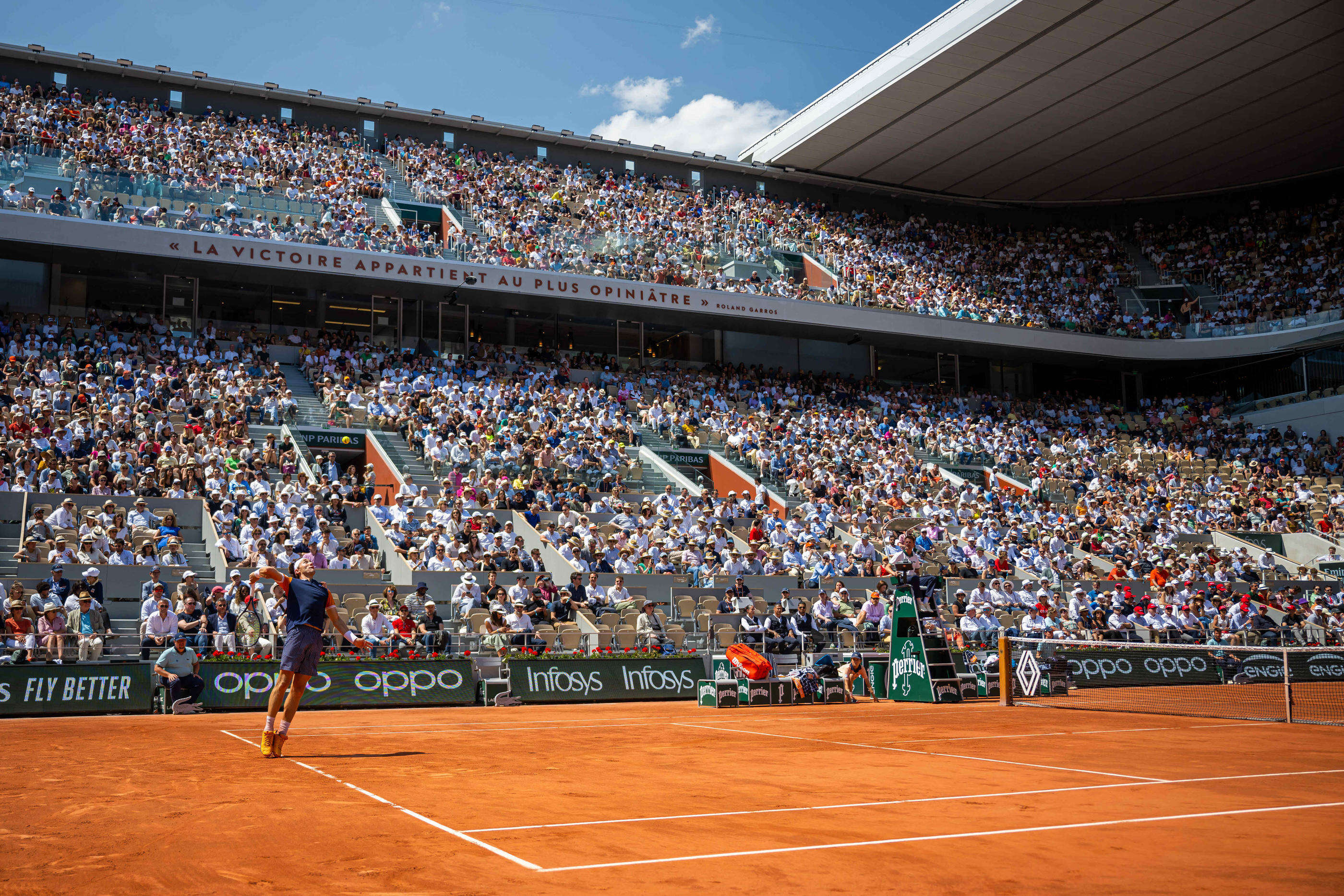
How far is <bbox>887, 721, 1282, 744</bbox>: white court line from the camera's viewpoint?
11836 millimetres

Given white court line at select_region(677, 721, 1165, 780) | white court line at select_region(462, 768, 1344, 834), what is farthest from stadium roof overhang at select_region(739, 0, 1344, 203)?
white court line at select_region(462, 768, 1344, 834)

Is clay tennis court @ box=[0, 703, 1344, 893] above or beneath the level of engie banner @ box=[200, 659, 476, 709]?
above

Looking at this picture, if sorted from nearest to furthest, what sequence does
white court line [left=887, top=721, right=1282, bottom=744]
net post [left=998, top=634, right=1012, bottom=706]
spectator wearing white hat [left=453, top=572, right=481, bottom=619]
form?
1. white court line [left=887, top=721, right=1282, bottom=744]
2. net post [left=998, top=634, right=1012, bottom=706]
3. spectator wearing white hat [left=453, top=572, right=481, bottom=619]

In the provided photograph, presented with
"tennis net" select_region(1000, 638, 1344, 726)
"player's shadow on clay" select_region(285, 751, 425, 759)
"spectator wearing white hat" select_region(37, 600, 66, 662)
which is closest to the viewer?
"player's shadow on clay" select_region(285, 751, 425, 759)

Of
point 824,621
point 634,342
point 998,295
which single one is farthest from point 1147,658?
point 998,295

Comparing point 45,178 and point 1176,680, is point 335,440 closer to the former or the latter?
point 45,178

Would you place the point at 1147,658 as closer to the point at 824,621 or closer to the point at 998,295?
Answer: the point at 824,621

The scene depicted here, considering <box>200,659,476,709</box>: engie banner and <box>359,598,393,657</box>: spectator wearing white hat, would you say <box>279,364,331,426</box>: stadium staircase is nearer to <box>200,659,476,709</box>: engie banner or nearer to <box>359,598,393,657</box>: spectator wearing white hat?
<box>359,598,393,657</box>: spectator wearing white hat

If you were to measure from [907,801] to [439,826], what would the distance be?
10.8ft

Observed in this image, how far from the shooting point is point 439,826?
6324 millimetres

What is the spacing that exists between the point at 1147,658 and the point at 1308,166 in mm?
39502

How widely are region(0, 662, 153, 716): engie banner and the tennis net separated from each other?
13.9m

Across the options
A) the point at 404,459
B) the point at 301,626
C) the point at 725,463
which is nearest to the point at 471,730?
the point at 301,626

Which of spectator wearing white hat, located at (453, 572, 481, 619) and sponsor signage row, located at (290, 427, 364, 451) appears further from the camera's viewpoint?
sponsor signage row, located at (290, 427, 364, 451)
